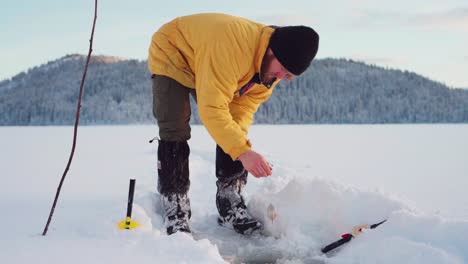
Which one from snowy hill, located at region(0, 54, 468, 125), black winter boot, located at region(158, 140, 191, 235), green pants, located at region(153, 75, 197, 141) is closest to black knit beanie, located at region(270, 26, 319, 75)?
green pants, located at region(153, 75, 197, 141)

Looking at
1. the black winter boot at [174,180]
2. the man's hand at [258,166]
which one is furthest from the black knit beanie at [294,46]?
the black winter boot at [174,180]

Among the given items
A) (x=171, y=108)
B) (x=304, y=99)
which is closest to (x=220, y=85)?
(x=171, y=108)

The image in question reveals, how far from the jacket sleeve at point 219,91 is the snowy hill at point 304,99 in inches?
1807

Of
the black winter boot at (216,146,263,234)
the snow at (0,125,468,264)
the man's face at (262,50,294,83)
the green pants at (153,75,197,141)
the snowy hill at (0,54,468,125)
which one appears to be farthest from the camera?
the snowy hill at (0,54,468,125)

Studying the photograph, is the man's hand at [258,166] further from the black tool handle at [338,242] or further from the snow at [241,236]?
the black tool handle at [338,242]

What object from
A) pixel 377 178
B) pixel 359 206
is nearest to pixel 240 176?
pixel 359 206

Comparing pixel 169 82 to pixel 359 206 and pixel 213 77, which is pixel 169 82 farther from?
pixel 359 206

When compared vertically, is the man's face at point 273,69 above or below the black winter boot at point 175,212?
above

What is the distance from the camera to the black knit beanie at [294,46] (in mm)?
2025

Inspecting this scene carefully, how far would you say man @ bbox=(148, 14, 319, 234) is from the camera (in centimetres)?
203

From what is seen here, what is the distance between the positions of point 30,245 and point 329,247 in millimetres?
1399

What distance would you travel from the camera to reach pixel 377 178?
5.58 meters

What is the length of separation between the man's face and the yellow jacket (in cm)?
4

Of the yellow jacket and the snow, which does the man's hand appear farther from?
the snow
